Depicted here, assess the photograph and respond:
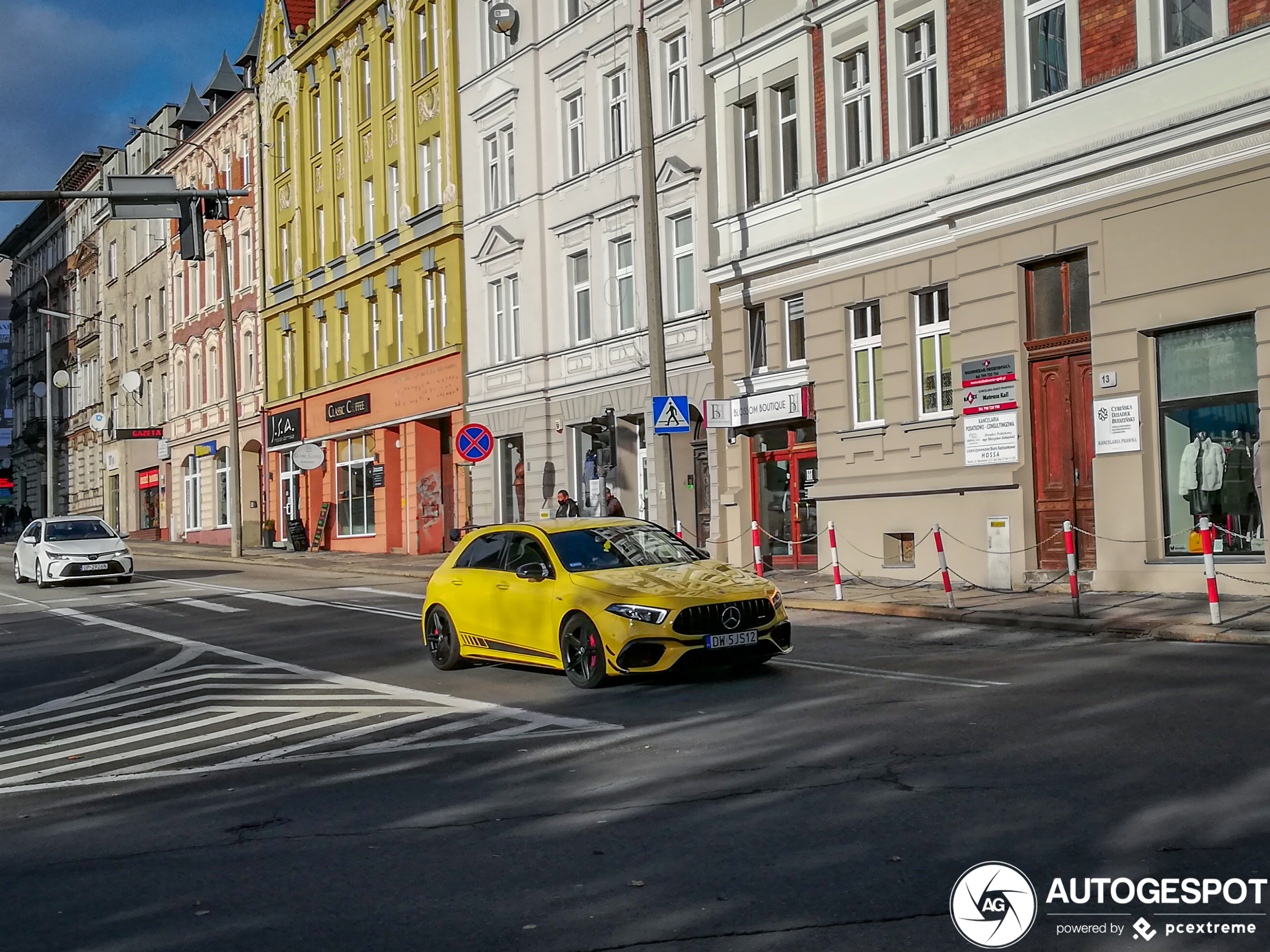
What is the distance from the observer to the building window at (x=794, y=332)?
2559 centimetres

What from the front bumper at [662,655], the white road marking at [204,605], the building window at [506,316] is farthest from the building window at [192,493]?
the front bumper at [662,655]

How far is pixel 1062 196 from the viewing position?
65.0ft

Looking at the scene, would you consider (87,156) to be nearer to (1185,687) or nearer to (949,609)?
(949,609)

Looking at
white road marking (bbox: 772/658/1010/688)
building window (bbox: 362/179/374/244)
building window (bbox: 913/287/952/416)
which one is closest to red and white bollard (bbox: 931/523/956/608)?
building window (bbox: 913/287/952/416)

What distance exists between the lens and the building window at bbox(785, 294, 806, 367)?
84.0 ft

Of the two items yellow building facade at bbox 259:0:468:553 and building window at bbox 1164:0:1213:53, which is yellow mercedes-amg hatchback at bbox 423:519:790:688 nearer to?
building window at bbox 1164:0:1213:53

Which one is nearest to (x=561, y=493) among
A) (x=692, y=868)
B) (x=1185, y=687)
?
(x=1185, y=687)

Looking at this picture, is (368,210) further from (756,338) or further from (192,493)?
(192,493)

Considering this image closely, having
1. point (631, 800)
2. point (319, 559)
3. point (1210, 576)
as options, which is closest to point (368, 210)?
point (319, 559)

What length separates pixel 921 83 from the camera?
22.9 m

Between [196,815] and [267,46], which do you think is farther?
[267,46]

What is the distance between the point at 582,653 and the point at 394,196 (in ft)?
105

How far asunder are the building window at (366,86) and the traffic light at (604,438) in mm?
16550

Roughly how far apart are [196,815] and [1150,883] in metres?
4.88
